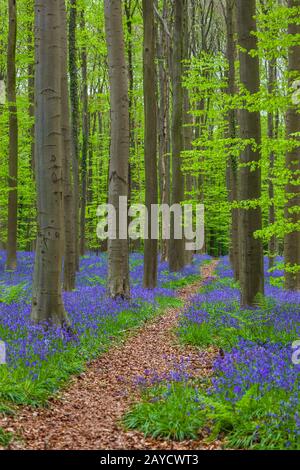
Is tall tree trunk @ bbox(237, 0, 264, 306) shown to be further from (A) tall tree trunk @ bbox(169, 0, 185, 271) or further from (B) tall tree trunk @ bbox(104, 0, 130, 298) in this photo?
(A) tall tree trunk @ bbox(169, 0, 185, 271)

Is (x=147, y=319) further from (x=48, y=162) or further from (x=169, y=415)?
(x=169, y=415)

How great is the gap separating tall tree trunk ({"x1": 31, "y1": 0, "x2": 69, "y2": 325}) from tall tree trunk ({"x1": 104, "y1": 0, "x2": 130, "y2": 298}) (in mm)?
3508

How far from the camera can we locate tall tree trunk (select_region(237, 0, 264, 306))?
10.2 meters

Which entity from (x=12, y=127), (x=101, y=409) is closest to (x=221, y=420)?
(x=101, y=409)

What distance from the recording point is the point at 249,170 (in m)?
10.6

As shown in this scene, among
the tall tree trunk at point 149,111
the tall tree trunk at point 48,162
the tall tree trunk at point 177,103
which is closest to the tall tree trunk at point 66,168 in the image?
the tall tree trunk at point 149,111

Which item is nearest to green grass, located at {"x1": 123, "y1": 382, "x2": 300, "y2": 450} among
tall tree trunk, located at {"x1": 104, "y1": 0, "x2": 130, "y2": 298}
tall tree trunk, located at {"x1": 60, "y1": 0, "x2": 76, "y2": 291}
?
tall tree trunk, located at {"x1": 104, "y1": 0, "x2": 130, "y2": 298}

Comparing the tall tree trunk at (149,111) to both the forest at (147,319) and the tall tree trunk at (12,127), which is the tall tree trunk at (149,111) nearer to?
the forest at (147,319)

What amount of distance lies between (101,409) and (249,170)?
6.75 meters

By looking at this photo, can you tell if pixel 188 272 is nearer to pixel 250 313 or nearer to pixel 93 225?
pixel 250 313

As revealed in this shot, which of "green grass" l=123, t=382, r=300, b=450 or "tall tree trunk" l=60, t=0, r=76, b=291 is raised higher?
"tall tree trunk" l=60, t=0, r=76, b=291

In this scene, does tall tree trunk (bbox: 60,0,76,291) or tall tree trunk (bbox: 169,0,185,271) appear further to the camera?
tall tree trunk (bbox: 169,0,185,271)

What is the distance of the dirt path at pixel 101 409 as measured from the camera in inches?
183
